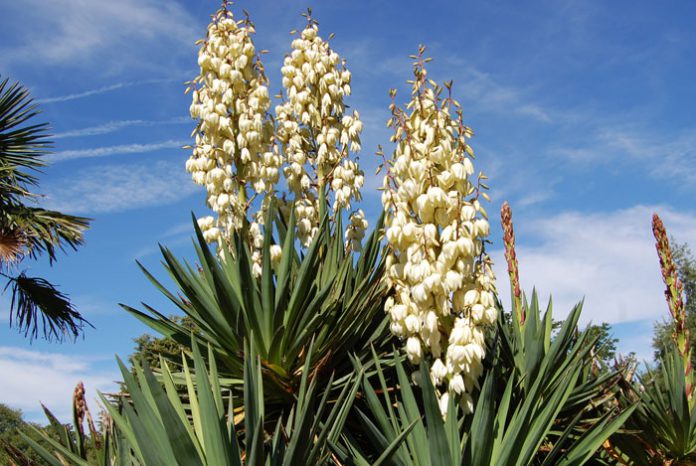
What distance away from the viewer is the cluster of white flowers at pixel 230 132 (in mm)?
3781

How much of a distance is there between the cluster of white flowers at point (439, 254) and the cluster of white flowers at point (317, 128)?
113cm

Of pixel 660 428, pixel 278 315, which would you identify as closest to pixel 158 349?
pixel 278 315

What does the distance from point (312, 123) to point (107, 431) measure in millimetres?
2118

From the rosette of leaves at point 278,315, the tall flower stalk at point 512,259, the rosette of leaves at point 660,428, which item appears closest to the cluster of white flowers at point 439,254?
the rosette of leaves at point 278,315

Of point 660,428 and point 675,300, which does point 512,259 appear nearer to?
point 675,300

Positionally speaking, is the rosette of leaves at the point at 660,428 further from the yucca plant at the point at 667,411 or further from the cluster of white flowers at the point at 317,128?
the cluster of white flowers at the point at 317,128

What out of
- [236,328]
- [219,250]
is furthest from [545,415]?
[219,250]

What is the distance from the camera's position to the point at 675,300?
4465 millimetres

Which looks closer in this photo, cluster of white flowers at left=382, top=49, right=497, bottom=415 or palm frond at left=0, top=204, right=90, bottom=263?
cluster of white flowers at left=382, top=49, right=497, bottom=415

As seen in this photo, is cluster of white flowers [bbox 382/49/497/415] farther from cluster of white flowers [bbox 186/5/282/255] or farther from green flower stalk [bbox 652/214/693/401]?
green flower stalk [bbox 652/214/693/401]

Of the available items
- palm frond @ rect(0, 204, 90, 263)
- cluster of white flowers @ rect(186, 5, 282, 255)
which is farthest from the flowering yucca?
palm frond @ rect(0, 204, 90, 263)

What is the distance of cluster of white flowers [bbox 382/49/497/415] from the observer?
2.86m

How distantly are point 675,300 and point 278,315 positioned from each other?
2.60 m

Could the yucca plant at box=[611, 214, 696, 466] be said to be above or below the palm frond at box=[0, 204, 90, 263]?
below
